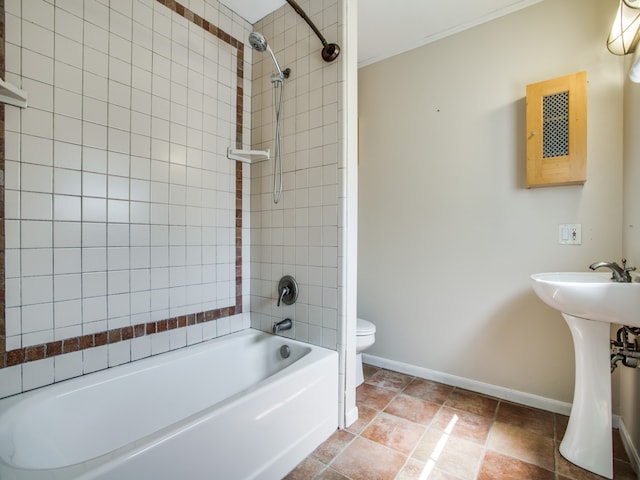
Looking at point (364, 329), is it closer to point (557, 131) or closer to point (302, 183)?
point (302, 183)

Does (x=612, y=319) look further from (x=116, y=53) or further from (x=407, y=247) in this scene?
(x=116, y=53)

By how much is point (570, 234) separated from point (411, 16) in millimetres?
1713

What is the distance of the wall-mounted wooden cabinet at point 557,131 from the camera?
A: 5.47 feet

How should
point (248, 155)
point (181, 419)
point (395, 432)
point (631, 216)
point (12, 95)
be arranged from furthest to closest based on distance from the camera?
point (248, 155) < point (395, 432) < point (631, 216) < point (181, 419) < point (12, 95)

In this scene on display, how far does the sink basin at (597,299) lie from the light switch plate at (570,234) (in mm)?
589

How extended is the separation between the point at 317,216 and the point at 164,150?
91 centimetres

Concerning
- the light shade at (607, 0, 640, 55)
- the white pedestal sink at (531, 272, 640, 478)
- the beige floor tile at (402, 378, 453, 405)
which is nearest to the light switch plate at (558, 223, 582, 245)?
the white pedestal sink at (531, 272, 640, 478)

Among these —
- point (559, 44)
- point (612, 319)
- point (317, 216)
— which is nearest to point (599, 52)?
point (559, 44)

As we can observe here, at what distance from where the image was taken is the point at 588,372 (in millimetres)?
1407

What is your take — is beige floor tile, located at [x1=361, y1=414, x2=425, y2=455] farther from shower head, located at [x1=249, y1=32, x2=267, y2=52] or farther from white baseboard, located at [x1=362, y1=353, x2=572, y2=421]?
shower head, located at [x1=249, y1=32, x2=267, y2=52]

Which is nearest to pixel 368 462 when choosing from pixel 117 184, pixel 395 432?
pixel 395 432

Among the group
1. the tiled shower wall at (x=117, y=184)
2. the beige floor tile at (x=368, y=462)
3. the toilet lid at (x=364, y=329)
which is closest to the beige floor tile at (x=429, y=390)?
the toilet lid at (x=364, y=329)

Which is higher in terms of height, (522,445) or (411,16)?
(411,16)

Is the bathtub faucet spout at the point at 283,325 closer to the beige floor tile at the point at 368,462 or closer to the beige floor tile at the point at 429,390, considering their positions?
the beige floor tile at the point at 368,462
